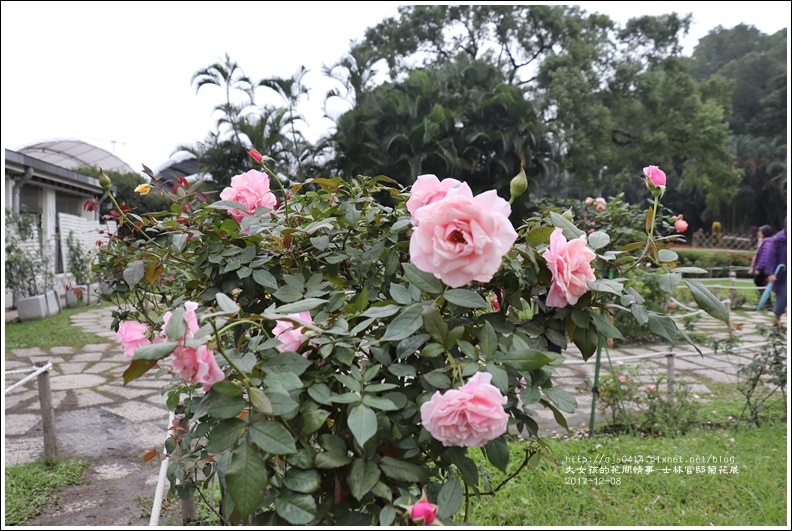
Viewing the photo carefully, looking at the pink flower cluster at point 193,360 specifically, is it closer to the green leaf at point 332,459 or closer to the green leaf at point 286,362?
the green leaf at point 286,362

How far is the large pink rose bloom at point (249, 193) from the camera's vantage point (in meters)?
1.16

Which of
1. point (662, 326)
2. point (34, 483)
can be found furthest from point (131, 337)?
point (34, 483)

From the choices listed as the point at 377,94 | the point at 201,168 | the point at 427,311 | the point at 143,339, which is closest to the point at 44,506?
the point at 143,339

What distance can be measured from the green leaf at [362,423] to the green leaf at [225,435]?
5.3 inches

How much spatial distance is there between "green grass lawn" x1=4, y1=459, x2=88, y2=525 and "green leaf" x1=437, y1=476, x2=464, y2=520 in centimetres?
233

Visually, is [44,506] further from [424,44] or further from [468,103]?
[424,44]

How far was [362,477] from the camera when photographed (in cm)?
73

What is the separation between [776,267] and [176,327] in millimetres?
7803

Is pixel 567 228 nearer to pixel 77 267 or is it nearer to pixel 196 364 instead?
pixel 196 364

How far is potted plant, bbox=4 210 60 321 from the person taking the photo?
7.32m

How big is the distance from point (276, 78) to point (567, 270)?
34.7 ft

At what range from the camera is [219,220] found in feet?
3.76

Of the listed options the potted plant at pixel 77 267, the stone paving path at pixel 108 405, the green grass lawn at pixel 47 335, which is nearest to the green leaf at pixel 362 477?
the stone paving path at pixel 108 405

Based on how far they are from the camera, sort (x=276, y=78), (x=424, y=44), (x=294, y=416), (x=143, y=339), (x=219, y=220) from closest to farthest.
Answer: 1. (x=294, y=416)
2. (x=143, y=339)
3. (x=219, y=220)
4. (x=276, y=78)
5. (x=424, y=44)
